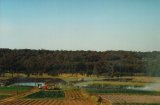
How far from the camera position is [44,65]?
99.8m

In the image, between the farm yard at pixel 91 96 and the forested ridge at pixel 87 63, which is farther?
the forested ridge at pixel 87 63

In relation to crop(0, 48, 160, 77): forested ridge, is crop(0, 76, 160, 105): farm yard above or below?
below

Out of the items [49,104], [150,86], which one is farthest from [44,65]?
[49,104]

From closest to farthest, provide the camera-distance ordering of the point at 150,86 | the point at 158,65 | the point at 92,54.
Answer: the point at 150,86 → the point at 158,65 → the point at 92,54

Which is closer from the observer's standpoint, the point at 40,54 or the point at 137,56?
the point at 137,56

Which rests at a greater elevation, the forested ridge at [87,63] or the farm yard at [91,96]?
the forested ridge at [87,63]

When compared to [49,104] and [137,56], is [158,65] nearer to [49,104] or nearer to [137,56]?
[137,56]

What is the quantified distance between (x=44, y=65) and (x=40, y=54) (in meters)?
26.4

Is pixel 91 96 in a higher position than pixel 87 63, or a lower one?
lower

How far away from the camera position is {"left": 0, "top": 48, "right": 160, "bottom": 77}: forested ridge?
89.2m

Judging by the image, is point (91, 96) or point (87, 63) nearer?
point (91, 96)

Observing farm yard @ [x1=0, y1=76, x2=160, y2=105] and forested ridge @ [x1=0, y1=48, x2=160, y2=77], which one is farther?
forested ridge @ [x1=0, y1=48, x2=160, y2=77]

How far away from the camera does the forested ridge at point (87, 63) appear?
89250mm

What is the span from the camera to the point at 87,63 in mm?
101375
